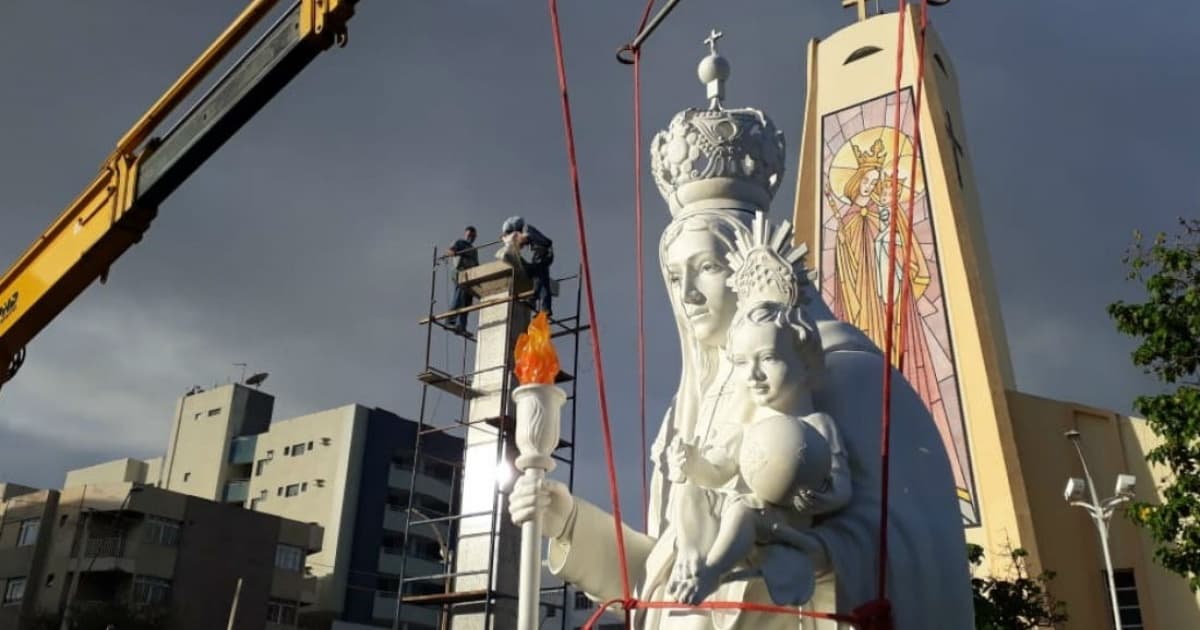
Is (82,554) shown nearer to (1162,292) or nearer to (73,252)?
(73,252)

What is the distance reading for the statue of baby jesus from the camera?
13.2 ft

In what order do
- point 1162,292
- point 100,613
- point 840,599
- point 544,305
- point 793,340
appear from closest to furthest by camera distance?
point 840,599, point 793,340, point 1162,292, point 544,305, point 100,613

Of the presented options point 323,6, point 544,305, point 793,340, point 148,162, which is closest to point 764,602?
point 793,340

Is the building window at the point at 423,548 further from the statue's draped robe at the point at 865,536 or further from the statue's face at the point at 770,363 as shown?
the statue's face at the point at 770,363

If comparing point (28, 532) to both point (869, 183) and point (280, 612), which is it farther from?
point (869, 183)

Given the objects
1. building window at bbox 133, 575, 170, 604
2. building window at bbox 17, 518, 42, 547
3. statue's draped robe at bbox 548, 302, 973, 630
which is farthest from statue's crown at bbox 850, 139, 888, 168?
building window at bbox 17, 518, 42, 547

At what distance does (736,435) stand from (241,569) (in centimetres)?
2925

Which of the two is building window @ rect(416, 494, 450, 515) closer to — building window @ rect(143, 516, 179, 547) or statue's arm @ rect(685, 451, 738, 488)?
building window @ rect(143, 516, 179, 547)

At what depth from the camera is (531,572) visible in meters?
4.66

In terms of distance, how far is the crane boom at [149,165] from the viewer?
7.60m

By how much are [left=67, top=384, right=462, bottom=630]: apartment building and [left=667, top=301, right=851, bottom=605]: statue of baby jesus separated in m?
31.3

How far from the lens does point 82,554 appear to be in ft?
98.6

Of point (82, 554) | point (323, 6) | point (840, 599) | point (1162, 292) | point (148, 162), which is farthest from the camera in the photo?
point (82, 554)

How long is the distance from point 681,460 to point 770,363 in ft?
1.63
